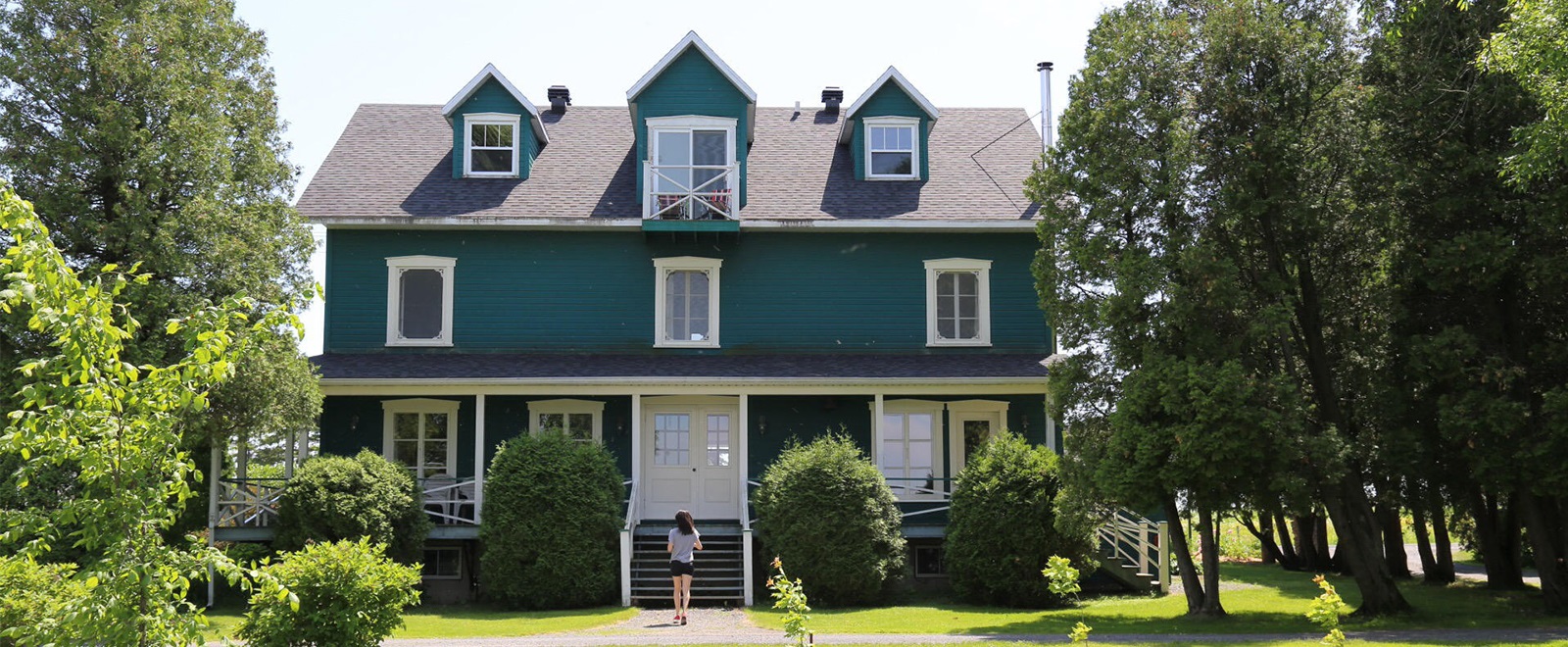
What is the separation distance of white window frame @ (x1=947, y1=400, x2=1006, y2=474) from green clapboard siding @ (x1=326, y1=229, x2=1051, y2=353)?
40.0 inches

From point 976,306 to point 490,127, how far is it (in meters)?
9.92

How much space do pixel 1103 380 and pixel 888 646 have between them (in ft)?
20.2

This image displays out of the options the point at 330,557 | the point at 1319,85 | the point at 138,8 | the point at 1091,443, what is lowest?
the point at 330,557

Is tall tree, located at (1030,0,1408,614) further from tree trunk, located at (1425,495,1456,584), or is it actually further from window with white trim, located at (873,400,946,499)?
tree trunk, located at (1425,495,1456,584)

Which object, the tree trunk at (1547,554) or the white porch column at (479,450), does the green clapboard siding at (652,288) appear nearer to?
the white porch column at (479,450)

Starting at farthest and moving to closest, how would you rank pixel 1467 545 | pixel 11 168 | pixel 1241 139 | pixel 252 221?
pixel 1467 545 < pixel 252 221 < pixel 11 168 < pixel 1241 139

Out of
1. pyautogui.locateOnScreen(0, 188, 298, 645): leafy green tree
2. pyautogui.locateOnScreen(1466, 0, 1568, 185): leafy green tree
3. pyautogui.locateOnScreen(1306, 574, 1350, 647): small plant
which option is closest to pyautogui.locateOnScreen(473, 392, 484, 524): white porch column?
pyautogui.locateOnScreen(0, 188, 298, 645): leafy green tree

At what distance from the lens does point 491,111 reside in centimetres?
2483

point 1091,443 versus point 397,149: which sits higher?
point 397,149

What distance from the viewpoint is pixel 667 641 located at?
48.7 feet

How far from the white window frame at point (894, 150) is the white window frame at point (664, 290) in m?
3.74

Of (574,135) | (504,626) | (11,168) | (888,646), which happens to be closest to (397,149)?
(574,135)

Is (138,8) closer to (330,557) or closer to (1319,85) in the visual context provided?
(330,557)

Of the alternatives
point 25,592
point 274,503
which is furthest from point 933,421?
point 25,592
